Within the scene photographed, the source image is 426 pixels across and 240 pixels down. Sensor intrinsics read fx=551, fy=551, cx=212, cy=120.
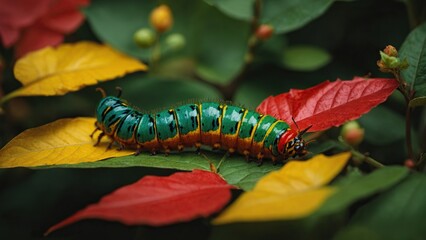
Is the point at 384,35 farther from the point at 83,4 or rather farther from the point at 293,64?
the point at 83,4

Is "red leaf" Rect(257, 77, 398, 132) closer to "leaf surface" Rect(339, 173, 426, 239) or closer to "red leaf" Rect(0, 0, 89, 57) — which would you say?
"leaf surface" Rect(339, 173, 426, 239)

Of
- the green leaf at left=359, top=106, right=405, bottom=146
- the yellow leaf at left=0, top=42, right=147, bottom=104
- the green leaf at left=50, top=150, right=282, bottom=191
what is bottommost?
the green leaf at left=359, top=106, right=405, bottom=146

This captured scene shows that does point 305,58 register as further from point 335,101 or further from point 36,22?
point 36,22

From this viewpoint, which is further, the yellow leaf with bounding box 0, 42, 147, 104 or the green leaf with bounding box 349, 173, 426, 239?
the yellow leaf with bounding box 0, 42, 147, 104

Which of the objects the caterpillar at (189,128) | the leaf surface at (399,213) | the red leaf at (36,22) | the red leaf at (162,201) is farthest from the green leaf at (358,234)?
the red leaf at (36,22)

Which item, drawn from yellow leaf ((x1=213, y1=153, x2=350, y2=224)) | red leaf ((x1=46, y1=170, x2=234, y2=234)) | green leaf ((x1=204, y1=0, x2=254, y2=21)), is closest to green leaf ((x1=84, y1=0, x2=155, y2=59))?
green leaf ((x1=204, y1=0, x2=254, y2=21))

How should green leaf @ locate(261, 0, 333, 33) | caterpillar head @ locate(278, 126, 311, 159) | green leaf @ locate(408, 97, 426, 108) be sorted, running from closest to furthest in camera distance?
green leaf @ locate(408, 97, 426, 108), caterpillar head @ locate(278, 126, 311, 159), green leaf @ locate(261, 0, 333, 33)

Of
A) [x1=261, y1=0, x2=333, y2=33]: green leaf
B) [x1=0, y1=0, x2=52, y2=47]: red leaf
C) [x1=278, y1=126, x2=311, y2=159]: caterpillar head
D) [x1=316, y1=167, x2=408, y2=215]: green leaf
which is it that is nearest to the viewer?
[x1=316, y1=167, x2=408, y2=215]: green leaf

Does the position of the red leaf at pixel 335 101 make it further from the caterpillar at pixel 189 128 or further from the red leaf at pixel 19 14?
the red leaf at pixel 19 14
